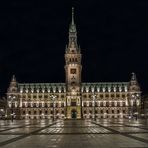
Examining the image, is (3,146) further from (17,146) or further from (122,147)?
(122,147)

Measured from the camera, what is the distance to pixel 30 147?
3669 centimetres

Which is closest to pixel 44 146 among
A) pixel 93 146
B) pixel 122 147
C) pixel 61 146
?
pixel 61 146

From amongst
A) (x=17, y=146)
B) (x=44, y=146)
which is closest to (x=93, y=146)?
→ (x=44, y=146)

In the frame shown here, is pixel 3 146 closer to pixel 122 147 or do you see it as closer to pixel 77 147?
pixel 77 147

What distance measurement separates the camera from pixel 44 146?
37.8 metres

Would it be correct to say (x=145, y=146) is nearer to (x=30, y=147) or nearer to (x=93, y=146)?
(x=93, y=146)

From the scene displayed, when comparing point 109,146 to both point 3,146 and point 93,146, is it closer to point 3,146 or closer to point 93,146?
point 93,146

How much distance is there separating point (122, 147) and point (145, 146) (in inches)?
89.1

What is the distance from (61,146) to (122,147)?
18.6 feet

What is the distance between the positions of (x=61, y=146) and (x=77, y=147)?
5.78 ft

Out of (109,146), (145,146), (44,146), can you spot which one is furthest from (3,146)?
(145,146)

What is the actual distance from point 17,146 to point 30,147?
1646 millimetres

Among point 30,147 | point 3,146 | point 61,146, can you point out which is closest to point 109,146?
point 61,146

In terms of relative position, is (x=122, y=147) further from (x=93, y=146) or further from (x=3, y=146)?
(x=3, y=146)
